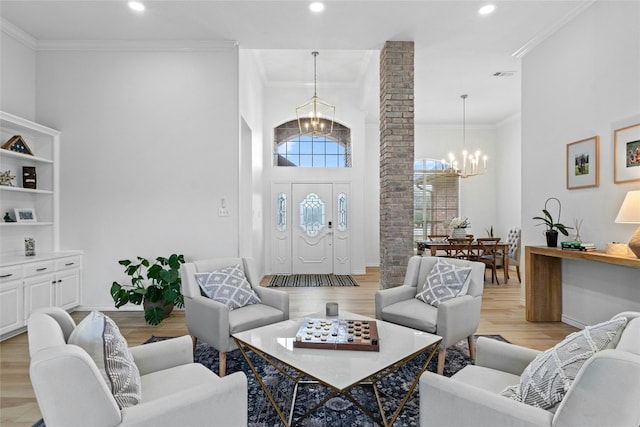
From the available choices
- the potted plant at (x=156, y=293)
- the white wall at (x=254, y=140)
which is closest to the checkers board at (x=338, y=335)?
the potted plant at (x=156, y=293)

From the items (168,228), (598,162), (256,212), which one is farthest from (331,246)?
(598,162)

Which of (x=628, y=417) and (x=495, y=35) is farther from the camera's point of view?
(x=495, y=35)

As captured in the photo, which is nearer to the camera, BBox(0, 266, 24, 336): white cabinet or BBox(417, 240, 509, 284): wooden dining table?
BBox(0, 266, 24, 336): white cabinet

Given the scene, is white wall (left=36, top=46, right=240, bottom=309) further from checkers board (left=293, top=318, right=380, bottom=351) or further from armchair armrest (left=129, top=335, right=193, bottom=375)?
armchair armrest (left=129, top=335, right=193, bottom=375)

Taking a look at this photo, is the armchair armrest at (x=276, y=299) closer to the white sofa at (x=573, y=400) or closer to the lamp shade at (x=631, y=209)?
the white sofa at (x=573, y=400)

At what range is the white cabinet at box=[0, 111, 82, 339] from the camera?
3268 millimetres

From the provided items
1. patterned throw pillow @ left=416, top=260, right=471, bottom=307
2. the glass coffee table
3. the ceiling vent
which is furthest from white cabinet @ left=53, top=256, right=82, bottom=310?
the ceiling vent

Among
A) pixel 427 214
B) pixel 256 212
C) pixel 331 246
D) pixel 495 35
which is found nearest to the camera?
pixel 495 35

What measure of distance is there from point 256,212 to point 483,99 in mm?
4809

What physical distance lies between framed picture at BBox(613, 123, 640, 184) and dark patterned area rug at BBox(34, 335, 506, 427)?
2.20m

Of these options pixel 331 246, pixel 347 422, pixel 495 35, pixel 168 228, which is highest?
pixel 495 35

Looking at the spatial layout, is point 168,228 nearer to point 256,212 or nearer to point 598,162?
point 256,212

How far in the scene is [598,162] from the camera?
327 cm

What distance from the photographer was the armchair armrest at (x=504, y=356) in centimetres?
160
